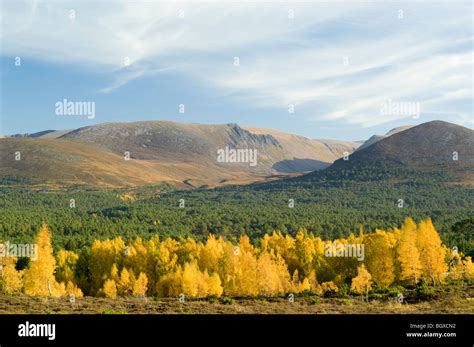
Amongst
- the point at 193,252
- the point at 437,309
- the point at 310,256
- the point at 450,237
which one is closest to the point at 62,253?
the point at 193,252

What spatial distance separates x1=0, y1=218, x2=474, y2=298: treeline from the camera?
216ft

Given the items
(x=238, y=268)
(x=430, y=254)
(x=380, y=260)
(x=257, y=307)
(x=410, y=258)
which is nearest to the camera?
(x=257, y=307)

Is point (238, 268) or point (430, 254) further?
point (238, 268)

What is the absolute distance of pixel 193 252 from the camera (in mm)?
97375

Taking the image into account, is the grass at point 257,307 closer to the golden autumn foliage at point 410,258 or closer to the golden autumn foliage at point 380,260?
Result: the golden autumn foliage at point 410,258

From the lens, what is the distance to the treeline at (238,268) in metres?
65.9

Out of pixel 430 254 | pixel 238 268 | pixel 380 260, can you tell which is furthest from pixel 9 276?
pixel 430 254

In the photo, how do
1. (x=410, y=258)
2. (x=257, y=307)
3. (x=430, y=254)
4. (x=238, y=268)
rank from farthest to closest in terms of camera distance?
1. (x=238, y=268)
2. (x=430, y=254)
3. (x=410, y=258)
4. (x=257, y=307)

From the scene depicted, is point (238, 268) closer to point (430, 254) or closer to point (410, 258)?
point (410, 258)

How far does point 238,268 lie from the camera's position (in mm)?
84812

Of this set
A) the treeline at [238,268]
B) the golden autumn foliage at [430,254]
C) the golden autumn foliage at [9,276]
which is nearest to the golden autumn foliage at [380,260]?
the treeline at [238,268]

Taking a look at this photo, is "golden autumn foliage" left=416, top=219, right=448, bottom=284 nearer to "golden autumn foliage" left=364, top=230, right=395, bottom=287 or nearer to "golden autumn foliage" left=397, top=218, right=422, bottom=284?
"golden autumn foliage" left=397, top=218, right=422, bottom=284
